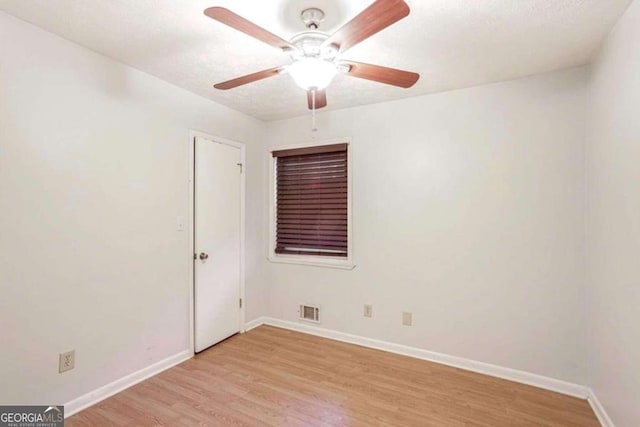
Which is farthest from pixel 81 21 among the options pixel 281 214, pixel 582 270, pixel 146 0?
pixel 582 270

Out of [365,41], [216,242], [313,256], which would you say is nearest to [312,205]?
[313,256]

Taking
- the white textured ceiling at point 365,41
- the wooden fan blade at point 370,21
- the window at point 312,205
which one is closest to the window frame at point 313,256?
the window at point 312,205

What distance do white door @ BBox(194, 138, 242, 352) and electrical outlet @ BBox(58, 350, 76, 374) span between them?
0.98 metres

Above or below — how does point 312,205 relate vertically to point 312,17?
below

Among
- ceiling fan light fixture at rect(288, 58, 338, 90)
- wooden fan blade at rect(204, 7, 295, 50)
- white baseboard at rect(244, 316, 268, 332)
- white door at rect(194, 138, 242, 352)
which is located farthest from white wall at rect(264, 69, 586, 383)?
wooden fan blade at rect(204, 7, 295, 50)

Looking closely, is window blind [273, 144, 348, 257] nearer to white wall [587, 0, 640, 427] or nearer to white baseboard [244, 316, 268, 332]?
white baseboard [244, 316, 268, 332]

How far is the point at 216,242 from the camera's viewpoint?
3207 mm

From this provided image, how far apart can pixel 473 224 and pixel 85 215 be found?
2976 mm

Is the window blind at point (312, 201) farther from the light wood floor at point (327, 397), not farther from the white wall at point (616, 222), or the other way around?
the white wall at point (616, 222)

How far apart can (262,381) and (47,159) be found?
2149mm

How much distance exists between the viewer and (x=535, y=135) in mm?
2502

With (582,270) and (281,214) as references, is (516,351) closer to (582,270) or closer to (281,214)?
(582,270)

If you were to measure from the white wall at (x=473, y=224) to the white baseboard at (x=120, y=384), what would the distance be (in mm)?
1472

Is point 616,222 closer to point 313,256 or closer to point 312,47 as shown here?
point 312,47
